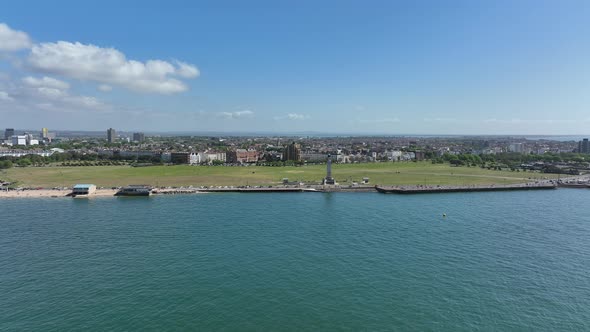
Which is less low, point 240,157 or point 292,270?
point 240,157

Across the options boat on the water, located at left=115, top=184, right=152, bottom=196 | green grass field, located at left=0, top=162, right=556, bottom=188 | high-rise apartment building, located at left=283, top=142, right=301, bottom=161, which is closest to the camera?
boat on the water, located at left=115, top=184, right=152, bottom=196

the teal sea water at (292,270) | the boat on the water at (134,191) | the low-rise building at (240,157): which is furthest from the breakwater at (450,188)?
the low-rise building at (240,157)

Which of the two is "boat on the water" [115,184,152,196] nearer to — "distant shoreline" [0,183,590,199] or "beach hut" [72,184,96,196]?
"distant shoreline" [0,183,590,199]

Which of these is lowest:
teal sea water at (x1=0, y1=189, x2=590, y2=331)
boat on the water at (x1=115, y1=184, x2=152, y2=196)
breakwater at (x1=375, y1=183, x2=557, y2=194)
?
teal sea water at (x1=0, y1=189, x2=590, y2=331)

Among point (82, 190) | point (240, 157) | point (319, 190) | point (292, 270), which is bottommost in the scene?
Result: point (292, 270)

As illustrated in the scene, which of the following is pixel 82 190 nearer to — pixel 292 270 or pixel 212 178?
pixel 212 178

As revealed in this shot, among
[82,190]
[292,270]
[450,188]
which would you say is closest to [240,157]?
[82,190]

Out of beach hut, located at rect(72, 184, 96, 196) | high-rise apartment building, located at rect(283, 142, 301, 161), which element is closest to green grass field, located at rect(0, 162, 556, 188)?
beach hut, located at rect(72, 184, 96, 196)

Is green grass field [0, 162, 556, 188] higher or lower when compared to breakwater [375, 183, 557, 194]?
higher

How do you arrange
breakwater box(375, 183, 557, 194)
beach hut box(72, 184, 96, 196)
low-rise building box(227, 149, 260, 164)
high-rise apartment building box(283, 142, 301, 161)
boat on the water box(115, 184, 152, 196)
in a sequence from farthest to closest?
low-rise building box(227, 149, 260, 164)
high-rise apartment building box(283, 142, 301, 161)
breakwater box(375, 183, 557, 194)
boat on the water box(115, 184, 152, 196)
beach hut box(72, 184, 96, 196)

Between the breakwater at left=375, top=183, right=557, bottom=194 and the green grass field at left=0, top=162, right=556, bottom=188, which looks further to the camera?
the green grass field at left=0, top=162, right=556, bottom=188
